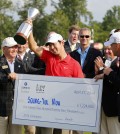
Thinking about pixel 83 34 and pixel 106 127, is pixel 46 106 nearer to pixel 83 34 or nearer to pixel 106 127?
pixel 106 127

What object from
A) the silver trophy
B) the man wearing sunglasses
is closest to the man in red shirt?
the silver trophy

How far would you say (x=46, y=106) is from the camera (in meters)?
6.58

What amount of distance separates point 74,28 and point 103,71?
11.0 feet

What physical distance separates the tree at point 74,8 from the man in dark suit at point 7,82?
73857mm

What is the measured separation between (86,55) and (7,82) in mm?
1773

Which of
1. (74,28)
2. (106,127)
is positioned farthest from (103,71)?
(74,28)

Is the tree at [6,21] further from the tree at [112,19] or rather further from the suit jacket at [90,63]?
the suit jacket at [90,63]

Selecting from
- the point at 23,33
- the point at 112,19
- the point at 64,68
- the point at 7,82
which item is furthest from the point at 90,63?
the point at 112,19

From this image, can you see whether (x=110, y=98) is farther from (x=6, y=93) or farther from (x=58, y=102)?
(x=6, y=93)

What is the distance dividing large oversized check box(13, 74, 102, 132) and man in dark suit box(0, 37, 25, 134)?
1.03 ft

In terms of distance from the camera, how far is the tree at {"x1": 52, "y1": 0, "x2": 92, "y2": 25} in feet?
267

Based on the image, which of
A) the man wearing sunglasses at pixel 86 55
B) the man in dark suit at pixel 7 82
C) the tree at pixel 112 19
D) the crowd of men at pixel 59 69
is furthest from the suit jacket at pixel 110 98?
the tree at pixel 112 19

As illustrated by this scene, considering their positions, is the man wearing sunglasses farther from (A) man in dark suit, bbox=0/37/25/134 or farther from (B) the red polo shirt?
(A) man in dark suit, bbox=0/37/25/134

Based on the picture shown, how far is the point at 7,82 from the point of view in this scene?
22.9 ft
